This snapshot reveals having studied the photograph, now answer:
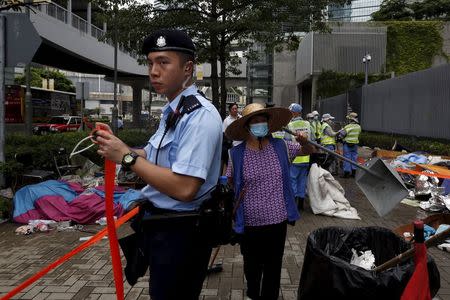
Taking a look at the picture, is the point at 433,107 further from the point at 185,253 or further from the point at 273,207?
the point at 185,253

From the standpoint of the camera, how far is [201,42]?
15844 millimetres

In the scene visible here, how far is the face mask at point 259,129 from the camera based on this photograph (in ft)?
11.3

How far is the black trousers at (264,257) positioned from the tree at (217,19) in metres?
11.3

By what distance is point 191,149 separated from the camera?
73.7 inches

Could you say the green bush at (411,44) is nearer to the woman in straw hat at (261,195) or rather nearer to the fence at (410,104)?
the fence at (410,104)

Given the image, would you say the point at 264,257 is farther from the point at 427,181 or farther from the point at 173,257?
the point at 427,181

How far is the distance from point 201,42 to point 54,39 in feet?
Result: 29.2

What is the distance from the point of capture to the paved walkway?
4.11m

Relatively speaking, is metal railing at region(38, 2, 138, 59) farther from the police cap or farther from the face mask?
the police cap

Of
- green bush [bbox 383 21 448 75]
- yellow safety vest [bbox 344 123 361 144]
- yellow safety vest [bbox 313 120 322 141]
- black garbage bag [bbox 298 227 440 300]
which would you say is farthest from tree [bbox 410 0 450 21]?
black garbage bag [bbox 298 227 440 300]

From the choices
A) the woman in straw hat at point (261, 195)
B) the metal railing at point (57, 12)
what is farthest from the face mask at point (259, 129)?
the metal railing at point (57, 12)

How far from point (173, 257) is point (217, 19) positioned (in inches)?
541

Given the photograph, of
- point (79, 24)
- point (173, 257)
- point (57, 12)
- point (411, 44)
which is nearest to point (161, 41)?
point (173, 257)

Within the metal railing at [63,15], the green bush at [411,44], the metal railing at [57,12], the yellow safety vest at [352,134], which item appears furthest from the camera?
the green bush at [411,44]
